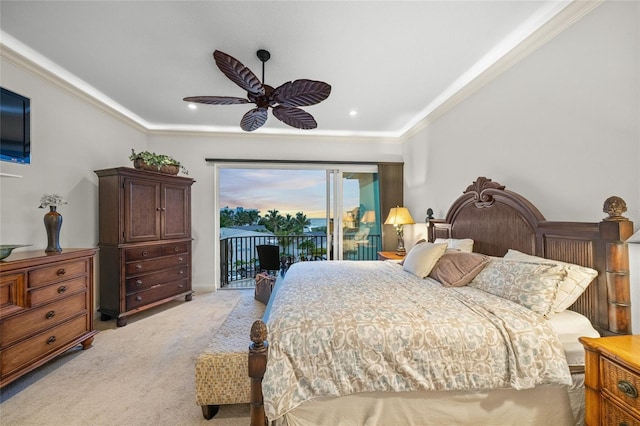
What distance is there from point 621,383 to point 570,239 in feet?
3.09

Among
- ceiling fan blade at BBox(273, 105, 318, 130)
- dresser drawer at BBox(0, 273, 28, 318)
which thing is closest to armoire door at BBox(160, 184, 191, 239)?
dresser drawer at BBox(0, 273, 28, 318)

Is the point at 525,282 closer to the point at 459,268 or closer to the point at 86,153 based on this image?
the point at 459,268

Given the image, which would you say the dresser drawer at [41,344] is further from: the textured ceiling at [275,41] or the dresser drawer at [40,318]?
the textured ceiling at [275,41]

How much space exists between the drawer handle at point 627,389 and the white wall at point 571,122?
617 millimetres

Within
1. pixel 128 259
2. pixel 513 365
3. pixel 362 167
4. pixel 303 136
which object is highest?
pixel 303 136

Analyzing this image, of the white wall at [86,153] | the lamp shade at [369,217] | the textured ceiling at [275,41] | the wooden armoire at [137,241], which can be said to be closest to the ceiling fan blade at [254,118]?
the textured ceiling at [275,41]

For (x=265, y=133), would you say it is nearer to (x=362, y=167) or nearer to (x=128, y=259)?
(x=362, y=167)

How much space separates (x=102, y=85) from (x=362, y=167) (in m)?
3.83

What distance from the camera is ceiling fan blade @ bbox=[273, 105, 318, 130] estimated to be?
7.88 feet

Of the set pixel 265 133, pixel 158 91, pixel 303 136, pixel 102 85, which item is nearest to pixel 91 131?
pixel 102 85

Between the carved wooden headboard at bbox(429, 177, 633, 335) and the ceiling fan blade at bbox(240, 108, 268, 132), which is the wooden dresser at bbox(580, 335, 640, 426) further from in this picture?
the ceiling fan blade at bbox(240, 108, 268, 132)

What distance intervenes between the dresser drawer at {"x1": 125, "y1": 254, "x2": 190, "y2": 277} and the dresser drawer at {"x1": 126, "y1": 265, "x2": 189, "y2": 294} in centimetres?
6

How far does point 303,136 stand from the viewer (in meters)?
4.61

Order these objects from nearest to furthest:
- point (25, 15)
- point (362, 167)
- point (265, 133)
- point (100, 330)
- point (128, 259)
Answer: point (25, 15) < point (100, 330) < point (128, 259) < point (265, 133) < point (362, 167)
